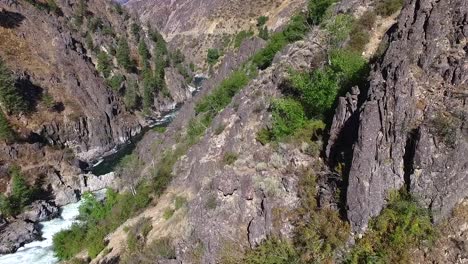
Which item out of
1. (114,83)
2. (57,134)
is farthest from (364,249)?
(114,83)

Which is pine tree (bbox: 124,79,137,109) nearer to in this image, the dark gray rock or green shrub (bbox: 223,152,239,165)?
the dark gray rock

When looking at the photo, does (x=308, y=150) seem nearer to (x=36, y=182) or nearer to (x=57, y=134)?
(x=36, y=182)

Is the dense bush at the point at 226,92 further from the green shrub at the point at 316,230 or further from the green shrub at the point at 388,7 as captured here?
the green shrub at the point at 316,230

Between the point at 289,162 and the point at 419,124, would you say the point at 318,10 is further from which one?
the point at 419,124

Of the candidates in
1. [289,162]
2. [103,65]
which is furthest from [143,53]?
[289,162]

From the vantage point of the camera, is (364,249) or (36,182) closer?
(364,249)

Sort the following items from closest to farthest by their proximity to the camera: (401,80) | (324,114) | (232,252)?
(401,80), (232,252), (324,114)
